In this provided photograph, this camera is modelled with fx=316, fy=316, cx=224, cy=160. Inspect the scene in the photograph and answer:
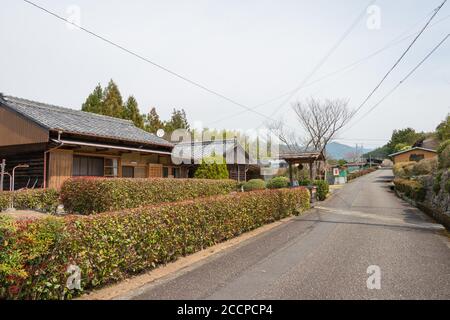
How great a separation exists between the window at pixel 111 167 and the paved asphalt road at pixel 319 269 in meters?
11.9

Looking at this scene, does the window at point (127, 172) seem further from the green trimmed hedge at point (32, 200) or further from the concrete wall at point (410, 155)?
the concrete wall at point (410, 155)

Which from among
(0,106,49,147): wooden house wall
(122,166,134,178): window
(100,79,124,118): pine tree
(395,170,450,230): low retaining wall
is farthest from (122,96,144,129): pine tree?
(395,170,450,230): low retaining wall

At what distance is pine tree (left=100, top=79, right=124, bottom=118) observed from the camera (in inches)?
1368

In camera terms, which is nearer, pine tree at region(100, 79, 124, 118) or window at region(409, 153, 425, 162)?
pine tree at region(100, 79, 124, 118)

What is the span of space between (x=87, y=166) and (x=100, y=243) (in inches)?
538

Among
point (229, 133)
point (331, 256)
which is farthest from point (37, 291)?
point (229, 133)

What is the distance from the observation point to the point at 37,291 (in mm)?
4230

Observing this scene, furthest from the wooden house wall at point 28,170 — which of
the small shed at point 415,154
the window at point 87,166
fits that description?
the small shed at point 415,154

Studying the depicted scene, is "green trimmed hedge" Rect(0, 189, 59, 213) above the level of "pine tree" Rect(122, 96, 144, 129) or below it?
below

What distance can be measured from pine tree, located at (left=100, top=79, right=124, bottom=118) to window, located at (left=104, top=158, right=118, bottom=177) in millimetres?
16834

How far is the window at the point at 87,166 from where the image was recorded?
17.1 m

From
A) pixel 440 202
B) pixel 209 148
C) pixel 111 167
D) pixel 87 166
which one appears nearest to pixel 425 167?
pixel 440 202

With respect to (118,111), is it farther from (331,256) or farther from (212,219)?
(331,256)

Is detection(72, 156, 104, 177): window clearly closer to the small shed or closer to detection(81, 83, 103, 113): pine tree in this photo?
detection(81, 83, 103, 113): pine tree
